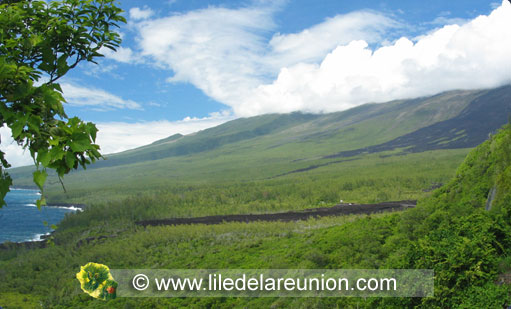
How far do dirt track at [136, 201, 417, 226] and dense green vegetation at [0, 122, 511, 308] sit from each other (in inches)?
303

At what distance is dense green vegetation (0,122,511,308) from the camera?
6.31 m

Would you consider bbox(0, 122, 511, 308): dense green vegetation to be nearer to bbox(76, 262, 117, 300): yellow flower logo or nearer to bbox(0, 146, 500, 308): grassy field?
bbox(0, 146, 500, 308): grassy field

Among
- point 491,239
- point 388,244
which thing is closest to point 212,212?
point 388,244

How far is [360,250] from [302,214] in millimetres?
35762

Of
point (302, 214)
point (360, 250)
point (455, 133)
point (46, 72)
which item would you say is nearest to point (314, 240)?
point (360, 250)

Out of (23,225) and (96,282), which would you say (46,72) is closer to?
(96,282)

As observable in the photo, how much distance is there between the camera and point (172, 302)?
1719 centimetres

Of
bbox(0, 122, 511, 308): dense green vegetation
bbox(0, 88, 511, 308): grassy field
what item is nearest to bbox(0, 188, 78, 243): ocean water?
bbox(0, 88, 511, 308): grassy field

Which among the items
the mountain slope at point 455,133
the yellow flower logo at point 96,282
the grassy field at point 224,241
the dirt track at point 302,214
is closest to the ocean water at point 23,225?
the grassy field at point 224,241

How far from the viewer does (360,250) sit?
14859mm

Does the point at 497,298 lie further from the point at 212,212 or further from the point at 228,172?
the point at 228,172

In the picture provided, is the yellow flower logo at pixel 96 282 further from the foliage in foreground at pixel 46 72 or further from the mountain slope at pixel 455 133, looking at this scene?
the mountain slope at pixel 455 133

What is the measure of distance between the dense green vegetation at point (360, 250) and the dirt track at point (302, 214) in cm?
770

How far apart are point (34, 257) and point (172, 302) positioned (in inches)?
1354
